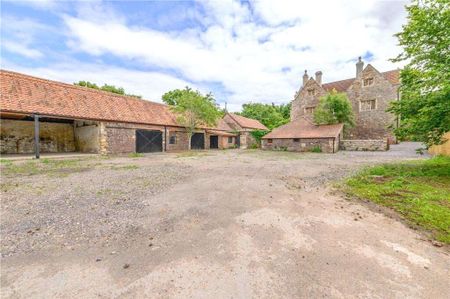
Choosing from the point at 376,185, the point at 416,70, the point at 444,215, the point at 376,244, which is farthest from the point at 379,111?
the point at 376,244

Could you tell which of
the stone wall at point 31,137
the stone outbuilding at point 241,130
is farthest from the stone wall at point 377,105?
the stone wall at point 31,137

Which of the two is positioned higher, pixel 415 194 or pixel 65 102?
pixel 65 102

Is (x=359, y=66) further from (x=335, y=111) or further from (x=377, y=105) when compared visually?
(x=335, y=111)

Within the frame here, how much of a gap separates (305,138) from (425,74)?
15926 mm

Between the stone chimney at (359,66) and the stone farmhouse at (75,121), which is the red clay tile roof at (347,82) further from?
the stone farmhouse at (75,121)

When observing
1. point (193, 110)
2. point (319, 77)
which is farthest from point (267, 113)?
point (193, 110)

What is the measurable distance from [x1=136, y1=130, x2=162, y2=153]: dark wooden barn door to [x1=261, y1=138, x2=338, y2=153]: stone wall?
13.5 meters

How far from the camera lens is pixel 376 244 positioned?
2.99m

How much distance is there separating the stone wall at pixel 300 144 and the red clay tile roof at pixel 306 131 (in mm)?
487

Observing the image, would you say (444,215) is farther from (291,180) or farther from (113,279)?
(113,279)

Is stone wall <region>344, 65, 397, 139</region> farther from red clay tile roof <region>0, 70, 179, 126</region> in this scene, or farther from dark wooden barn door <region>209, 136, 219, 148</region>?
red clay tile roof <region>0, 70, 179, 126</region>

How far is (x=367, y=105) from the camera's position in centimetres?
2700

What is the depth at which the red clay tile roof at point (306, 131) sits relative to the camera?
20969 millimetres

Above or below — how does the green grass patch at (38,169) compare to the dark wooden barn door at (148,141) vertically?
below
